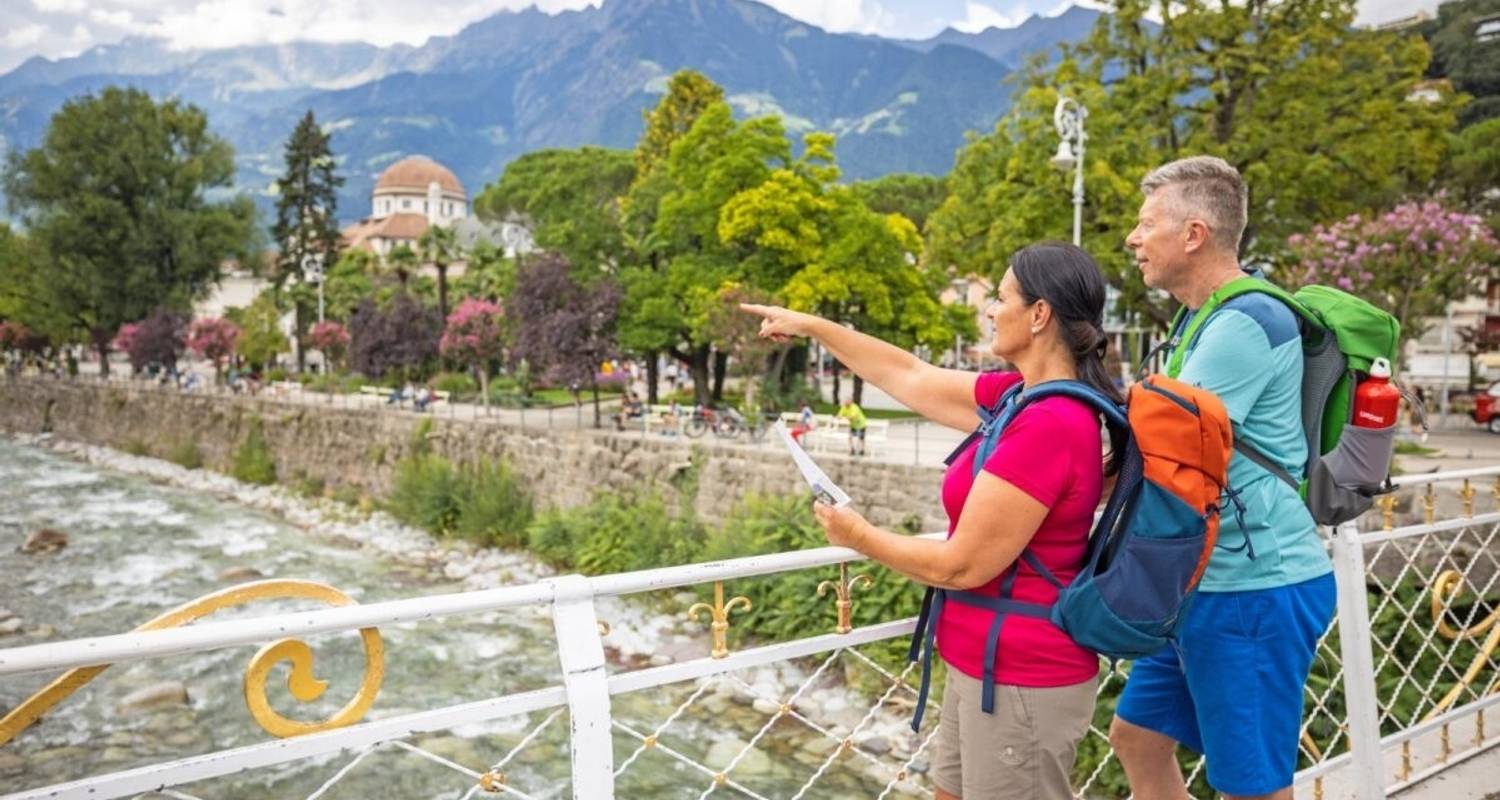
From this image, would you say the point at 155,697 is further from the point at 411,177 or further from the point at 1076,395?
the point at 411,177

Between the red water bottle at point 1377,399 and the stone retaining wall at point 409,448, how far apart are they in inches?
470

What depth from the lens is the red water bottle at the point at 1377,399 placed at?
2.33m

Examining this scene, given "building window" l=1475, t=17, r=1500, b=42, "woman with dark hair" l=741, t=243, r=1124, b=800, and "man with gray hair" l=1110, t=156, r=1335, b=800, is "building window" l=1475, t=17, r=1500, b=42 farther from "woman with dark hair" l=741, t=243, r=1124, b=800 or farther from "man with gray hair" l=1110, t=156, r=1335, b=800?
"woman with dark hair" l=741, t=243, r=1124, b=800

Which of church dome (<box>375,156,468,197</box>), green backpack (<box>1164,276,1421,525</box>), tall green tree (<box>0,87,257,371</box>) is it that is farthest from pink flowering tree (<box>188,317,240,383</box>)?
church dome (<box>375,156,468,197</box>)

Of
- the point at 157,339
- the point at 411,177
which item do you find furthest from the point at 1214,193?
the point at 411,177

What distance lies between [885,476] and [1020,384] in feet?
42.5

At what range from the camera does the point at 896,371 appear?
2.79 m

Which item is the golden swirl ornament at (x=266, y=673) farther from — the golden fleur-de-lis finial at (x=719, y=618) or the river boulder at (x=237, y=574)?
the river boulder at (x=237, y=574)

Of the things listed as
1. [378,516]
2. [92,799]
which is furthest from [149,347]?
[92,799]

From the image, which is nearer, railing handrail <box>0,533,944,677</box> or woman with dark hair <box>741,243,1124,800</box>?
railing handrail <box>0,533,944,677</box>

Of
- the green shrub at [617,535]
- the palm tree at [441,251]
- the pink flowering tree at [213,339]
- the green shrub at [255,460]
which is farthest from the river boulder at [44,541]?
the pink flowering tree at [213,339]

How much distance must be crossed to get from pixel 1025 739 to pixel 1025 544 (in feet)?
1.35

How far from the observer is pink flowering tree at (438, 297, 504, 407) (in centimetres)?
2780

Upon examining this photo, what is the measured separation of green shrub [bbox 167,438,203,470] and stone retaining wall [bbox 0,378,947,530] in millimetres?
192
